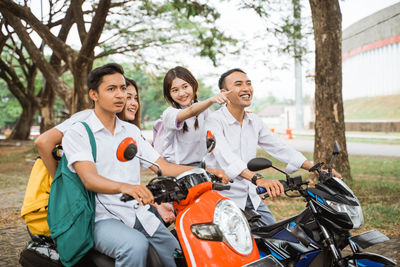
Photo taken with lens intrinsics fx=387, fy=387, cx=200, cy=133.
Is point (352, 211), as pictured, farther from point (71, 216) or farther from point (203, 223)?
point (71, 216)

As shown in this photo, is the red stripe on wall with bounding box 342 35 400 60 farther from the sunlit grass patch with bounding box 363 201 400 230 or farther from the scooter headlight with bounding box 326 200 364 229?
the scooter headlight with bounding box 326 200 364 229

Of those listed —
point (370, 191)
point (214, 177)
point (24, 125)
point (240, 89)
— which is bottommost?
point (370, 191)

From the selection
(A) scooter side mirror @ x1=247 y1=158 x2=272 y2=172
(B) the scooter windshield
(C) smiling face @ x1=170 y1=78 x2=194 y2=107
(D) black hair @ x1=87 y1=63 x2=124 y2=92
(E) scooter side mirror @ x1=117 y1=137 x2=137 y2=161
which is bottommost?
(B) the scooter windshield

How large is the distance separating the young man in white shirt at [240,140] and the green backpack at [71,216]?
1.07m

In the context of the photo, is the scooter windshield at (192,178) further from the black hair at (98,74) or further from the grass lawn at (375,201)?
the grass lawn at (375,201)

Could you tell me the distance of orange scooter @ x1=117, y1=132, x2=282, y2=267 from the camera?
191 cm

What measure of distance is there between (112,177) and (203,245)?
76cm

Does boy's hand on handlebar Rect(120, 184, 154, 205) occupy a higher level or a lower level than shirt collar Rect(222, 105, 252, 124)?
lower

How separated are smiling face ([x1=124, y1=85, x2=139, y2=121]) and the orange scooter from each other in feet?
5.05

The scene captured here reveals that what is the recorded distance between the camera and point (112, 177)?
7.75 feet

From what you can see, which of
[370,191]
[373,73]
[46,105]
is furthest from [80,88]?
[373,73]

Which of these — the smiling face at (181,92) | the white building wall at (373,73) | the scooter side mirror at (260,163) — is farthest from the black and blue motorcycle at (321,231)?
the white building wall at (373,73)

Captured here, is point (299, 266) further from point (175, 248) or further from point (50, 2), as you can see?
point (50, 2)

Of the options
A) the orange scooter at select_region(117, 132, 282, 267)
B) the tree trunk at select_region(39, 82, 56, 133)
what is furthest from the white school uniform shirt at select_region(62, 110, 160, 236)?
the tree trunk at select_region(39, 82, 56, 133)
